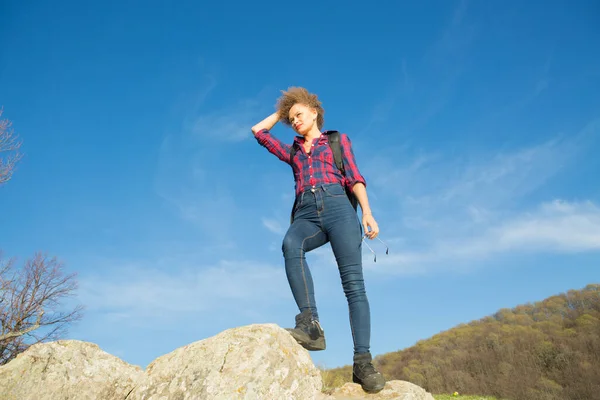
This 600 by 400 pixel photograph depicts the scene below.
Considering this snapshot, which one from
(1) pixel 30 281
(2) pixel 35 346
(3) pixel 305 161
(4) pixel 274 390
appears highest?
(1) pixel 30 281

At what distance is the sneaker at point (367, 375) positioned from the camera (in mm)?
3678

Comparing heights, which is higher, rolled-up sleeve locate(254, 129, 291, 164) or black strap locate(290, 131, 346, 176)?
rolled-up sleeve locate(254, 129, 291, 164)

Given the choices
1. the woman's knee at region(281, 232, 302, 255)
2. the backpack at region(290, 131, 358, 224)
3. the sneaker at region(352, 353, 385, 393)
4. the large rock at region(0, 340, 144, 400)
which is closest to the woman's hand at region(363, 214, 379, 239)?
the backpack at region(290, 131, 358, 224)

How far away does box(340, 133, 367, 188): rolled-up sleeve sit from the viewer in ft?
14.0

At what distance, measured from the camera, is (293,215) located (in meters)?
4.36

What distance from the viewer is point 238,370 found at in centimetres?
285

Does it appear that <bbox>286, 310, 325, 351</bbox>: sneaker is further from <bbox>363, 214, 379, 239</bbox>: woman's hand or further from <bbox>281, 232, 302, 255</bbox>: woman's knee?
<bbox>363, 214, 379, 239</bbox>: woman's hand

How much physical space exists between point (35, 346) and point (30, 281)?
1152 inches

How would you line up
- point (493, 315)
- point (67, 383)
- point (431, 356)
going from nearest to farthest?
point (67, 383)
point (431, 356)
point (493, 315)

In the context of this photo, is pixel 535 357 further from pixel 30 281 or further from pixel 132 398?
pixel 132 398

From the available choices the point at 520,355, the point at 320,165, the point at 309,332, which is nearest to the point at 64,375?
the point at 309,332

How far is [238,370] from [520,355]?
179ft

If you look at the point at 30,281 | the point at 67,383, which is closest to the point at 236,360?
the point at 67,383

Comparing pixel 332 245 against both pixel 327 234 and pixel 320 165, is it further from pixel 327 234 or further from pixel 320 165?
pixel 320 165
